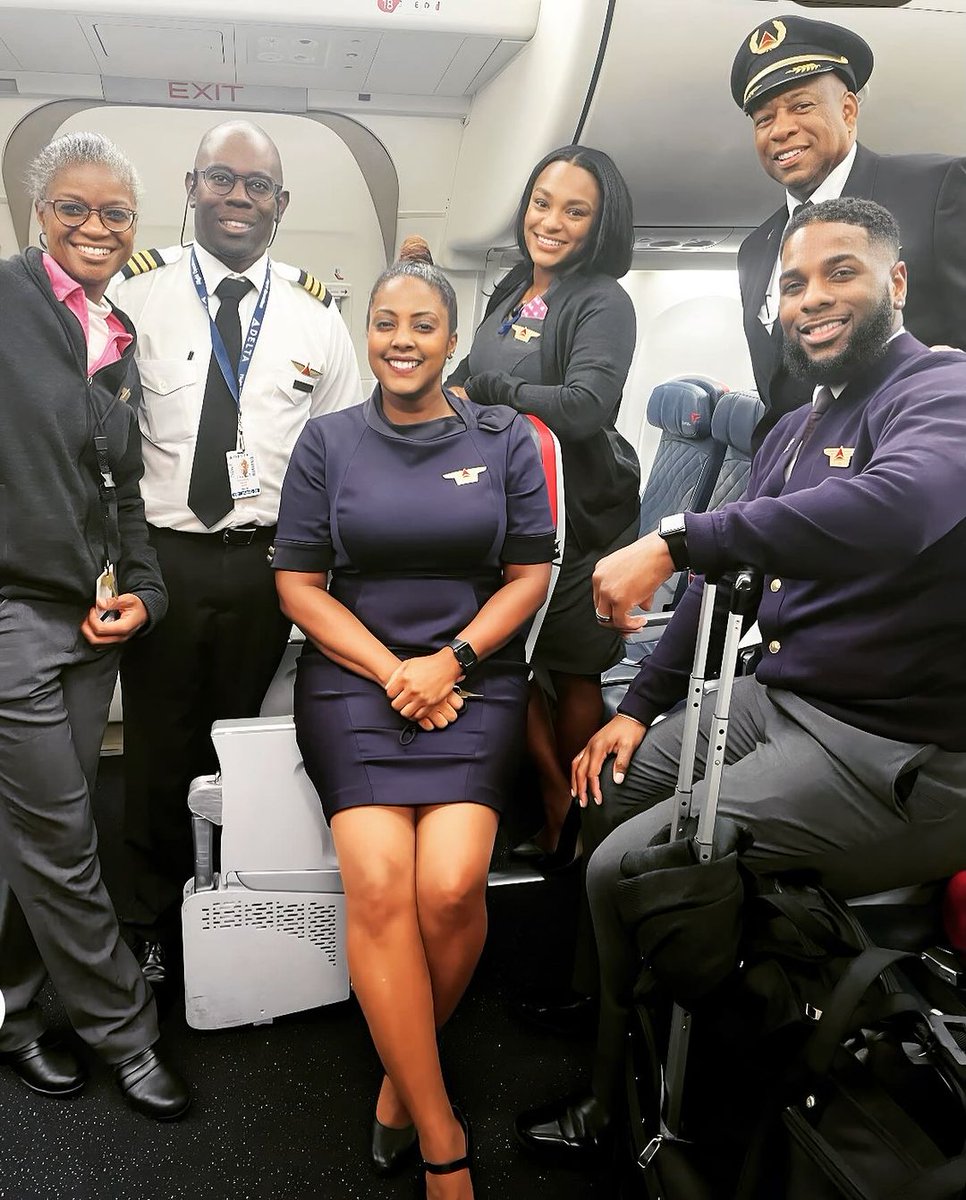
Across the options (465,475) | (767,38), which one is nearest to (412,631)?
(465,475)

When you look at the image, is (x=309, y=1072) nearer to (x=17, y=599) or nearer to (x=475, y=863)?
(x=475, y=863)

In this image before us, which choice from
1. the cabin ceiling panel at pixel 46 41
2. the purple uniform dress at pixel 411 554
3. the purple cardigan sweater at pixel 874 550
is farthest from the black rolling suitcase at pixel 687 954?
the cabin ceiling panel at pixel 46 41

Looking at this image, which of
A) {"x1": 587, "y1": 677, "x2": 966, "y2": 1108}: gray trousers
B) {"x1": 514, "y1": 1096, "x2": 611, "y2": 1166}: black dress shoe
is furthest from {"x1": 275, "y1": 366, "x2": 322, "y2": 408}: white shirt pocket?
{"x1": 514, "y1": 1096, "x2": 611, "y2": 1166}: black dress shoe

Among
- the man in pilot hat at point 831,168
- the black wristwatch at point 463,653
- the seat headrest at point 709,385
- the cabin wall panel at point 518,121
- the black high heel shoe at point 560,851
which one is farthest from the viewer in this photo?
the black high heel shoe at point 560,851

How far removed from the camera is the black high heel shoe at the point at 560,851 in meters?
2.75

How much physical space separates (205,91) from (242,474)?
85cm

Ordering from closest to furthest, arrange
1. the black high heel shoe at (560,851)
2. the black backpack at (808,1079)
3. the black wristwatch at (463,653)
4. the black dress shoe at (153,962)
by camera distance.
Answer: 1. the black backpack at (808,1079)
2. the black wristwatch at (463,653)
3. the black dress shoe at (153,962)
4. the black high heel shoe at (560,851)

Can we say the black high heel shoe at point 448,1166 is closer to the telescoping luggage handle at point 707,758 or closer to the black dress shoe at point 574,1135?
the black dress shoe at point 574,1135

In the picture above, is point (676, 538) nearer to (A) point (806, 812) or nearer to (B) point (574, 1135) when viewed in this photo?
(A) point (806, 812)

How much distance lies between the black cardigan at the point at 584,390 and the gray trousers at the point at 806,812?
0.59m

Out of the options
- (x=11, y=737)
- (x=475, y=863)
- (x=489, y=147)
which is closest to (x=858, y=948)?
(x=475, y=863)

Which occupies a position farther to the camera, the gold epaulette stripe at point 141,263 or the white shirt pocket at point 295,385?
the white shirt pocket at point 295,385

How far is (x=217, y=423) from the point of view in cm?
214

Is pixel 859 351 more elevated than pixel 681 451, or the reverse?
pixel 859 351
